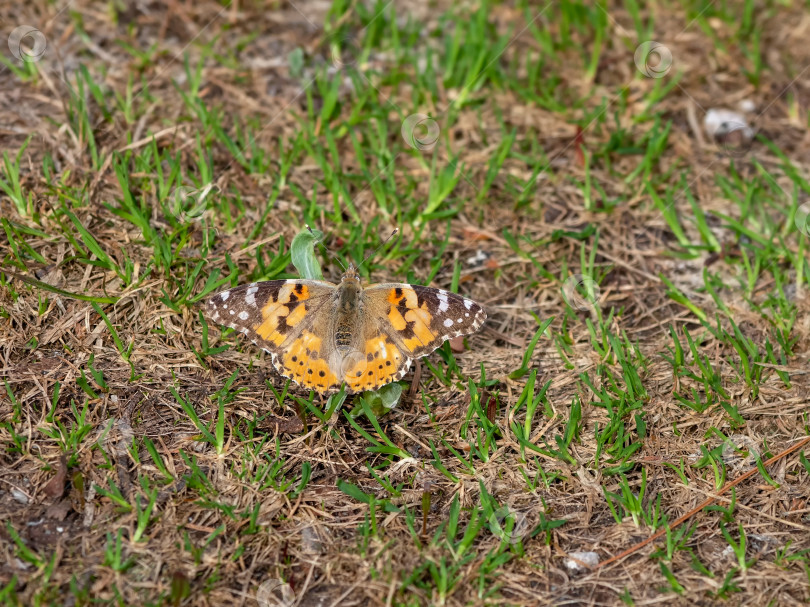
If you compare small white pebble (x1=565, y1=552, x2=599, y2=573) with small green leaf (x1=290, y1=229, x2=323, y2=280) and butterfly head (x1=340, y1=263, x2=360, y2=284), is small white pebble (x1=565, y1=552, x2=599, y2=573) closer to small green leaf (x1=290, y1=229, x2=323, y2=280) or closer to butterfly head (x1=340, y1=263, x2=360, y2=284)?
butterfly head (x1=340, y1=263, x2=360, y2=284)

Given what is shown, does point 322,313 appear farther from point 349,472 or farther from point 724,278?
point 724,278

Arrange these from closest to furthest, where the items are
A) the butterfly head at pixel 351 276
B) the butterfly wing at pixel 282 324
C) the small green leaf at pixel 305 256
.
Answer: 1. the butterfly wing at pixel 282 324
2. the butterfly head at pixel 351 276
3. the small green leaf at pixel 305 256

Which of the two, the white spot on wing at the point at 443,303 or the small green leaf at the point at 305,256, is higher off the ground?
the white spot on wing at the point at 443,303

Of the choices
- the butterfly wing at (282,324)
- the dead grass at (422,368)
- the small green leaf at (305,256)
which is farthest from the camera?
the small green leaf at (305,256)

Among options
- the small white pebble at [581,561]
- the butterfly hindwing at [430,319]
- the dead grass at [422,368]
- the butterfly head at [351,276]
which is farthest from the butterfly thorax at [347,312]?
the small white pebble at [581,561]

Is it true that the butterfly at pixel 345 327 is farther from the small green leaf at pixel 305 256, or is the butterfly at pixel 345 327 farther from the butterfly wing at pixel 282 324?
the small green leaf at pixel 305 256

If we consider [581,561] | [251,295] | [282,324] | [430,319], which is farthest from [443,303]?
[581,561]

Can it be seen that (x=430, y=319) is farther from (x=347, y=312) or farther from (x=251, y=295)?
(x=251, y=295)

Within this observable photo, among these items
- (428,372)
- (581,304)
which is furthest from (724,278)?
(428,372)
